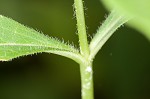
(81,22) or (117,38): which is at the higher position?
(117,38)

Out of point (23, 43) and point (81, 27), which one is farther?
point (23, 43)

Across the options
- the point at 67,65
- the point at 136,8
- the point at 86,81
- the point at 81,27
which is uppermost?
the point at 67,65

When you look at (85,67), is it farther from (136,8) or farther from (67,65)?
(67,65)

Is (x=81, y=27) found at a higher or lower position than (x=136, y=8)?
higher

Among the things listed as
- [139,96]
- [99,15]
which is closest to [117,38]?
[99,15]

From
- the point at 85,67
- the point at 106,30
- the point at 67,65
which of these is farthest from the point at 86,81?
the point at 67,65

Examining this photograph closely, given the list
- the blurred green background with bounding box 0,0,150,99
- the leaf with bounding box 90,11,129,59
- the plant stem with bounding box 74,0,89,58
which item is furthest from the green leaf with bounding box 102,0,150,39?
the blurred green background with bounding box 0,0,150,99

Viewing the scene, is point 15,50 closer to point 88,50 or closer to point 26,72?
point 88,50

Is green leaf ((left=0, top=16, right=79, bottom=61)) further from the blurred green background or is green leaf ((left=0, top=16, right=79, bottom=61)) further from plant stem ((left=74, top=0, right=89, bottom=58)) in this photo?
the blurred green background
